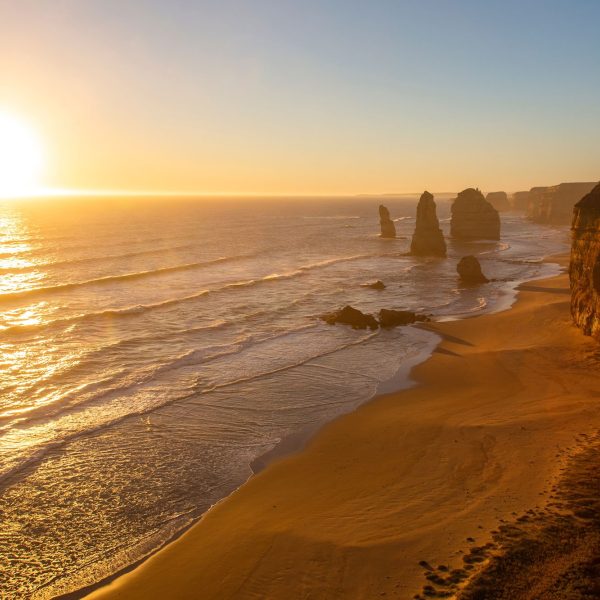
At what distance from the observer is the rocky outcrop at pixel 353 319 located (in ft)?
108

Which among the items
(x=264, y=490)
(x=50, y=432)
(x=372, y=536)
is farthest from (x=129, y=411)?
(x=372, y=536)

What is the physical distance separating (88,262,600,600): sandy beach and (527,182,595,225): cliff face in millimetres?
110667

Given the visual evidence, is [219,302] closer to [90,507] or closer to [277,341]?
[277,341]

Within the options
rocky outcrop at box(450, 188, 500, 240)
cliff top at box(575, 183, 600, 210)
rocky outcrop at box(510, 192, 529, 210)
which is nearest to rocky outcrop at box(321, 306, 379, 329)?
cliff top at box(575, 183, 600, 210)

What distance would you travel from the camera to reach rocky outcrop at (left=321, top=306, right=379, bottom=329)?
33000mm

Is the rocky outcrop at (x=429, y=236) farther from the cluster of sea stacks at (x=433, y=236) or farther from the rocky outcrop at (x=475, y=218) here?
the rocky outcrop at (x=475, y=218)

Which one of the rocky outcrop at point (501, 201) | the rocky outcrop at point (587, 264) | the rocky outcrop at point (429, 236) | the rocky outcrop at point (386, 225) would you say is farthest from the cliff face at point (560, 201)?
the rocky outcrop at point (587, 264)

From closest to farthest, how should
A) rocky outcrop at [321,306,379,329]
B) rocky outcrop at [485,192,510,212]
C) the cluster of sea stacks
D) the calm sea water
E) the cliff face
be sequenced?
the calm sea water → rocky outcrop at [321,306,379,329] → the cluster of sea stacks → the cliff face → rocky outcrop at [485,192,510,212]

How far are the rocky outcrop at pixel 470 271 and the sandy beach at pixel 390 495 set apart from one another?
88.4ft

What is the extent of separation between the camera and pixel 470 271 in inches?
1916

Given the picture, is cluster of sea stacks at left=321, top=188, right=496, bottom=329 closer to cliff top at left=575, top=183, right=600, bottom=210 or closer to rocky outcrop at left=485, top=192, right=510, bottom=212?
cliff top at left=575, top=183, right=600, bottom=210

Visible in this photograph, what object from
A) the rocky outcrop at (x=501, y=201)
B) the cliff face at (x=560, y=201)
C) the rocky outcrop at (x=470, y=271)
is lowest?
the rocky outcrop at (x=470, y=271)

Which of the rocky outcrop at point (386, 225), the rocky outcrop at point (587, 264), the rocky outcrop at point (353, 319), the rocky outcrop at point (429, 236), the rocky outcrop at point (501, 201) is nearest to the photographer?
the rocky outcrop at point (587, 264)

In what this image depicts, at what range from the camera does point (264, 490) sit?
1417cm
